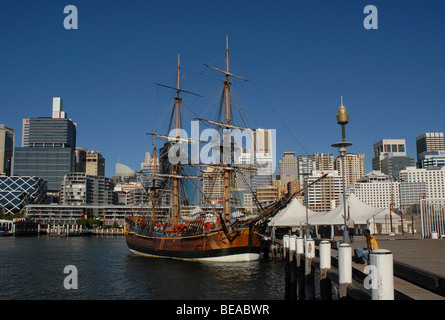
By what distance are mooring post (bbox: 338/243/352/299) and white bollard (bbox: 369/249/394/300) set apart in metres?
2.58

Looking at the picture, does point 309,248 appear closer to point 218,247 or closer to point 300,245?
point 300,245

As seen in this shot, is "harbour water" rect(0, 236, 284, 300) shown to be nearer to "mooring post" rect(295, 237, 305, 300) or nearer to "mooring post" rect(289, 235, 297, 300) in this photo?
"mooring post" rect(289, 235, 297, 300)

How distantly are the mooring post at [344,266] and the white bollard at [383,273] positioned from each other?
258 centimetres

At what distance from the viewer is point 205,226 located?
4988cm

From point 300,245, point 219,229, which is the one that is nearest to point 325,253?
point 300,245

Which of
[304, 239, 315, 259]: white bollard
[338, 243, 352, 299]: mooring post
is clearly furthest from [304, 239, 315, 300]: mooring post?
[338, 243, 352, 299]: mooring post

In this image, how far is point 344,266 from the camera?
10852mm

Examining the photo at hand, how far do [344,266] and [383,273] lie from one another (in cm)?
290

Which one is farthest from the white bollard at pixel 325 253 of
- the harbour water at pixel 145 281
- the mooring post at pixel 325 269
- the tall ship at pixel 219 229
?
the tall ship at pixel 219 229

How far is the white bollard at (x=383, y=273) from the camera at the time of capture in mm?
7988
